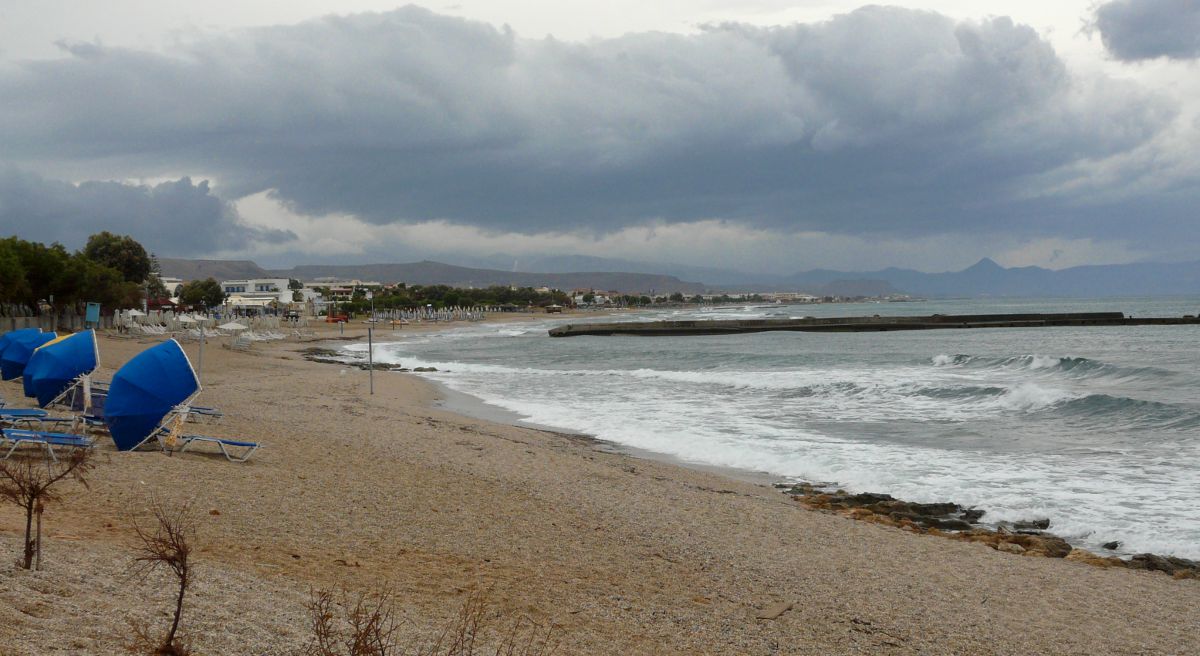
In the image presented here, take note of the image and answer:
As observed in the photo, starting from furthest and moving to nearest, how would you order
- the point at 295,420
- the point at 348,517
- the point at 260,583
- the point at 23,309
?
the point at 23,309 → the point at 295,420 → the point at 348,517 → the point at 260,583

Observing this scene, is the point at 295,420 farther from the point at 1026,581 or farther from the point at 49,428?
the point at 1026,581

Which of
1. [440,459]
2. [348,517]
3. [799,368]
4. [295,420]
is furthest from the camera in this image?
[799,368]

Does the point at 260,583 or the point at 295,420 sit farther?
the point at 295,420

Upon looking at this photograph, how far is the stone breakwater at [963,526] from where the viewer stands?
8.09m

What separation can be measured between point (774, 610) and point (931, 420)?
13.8m

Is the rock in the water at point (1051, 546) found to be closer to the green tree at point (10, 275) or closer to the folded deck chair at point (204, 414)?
the folded deck chair at point (204, 414)

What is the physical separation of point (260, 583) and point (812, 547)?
4.89 meters

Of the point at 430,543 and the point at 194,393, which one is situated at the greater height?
the point at 194,393

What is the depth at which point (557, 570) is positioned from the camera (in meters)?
6.62

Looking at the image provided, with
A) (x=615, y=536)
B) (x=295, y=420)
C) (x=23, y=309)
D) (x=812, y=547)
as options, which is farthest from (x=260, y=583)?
(x=23, y=309)

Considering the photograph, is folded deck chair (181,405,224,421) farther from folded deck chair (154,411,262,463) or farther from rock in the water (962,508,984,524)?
rock in the water (962,508,984,524)

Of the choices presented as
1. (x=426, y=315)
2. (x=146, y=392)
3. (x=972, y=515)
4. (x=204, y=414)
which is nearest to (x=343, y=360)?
(x=204, y=414)

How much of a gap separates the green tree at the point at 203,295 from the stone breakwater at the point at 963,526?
3887 inches

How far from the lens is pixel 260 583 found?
17.4 ft
